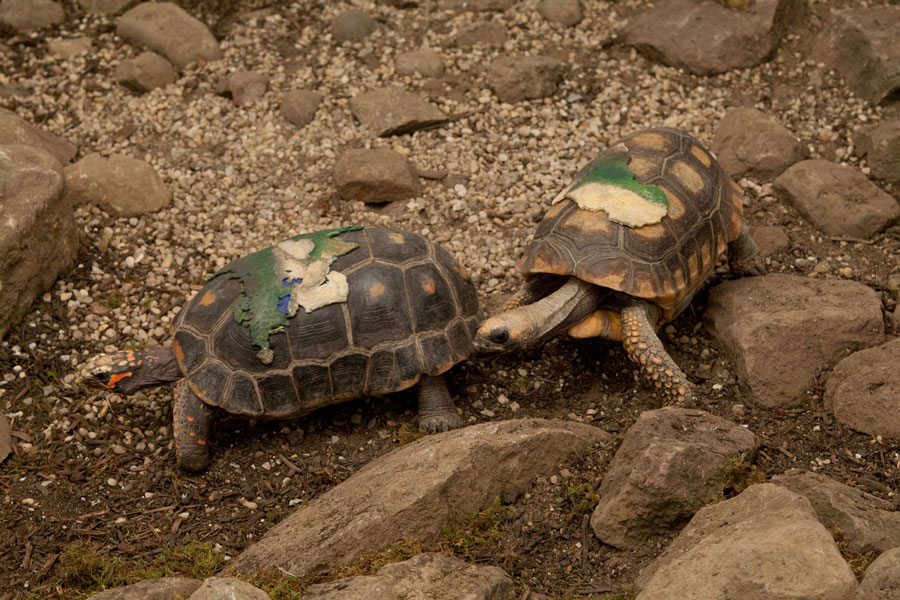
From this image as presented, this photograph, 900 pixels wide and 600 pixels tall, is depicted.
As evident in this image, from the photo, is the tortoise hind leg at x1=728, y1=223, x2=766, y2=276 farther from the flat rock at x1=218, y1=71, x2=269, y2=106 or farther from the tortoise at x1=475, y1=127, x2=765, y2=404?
the flat rock at x1=218, y1=71, x2=269, y2=106

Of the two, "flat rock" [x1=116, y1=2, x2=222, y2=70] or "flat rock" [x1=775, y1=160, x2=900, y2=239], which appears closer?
"flat rock" [x1=775, y1=160, x2=900, y2=239]

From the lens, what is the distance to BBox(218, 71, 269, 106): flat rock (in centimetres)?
683

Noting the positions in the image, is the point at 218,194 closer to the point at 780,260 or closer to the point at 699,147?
the point at 699,147

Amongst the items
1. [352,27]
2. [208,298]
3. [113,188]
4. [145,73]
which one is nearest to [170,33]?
[145,73]

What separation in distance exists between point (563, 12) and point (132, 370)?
486 centimetres

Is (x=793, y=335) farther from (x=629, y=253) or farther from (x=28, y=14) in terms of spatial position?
(x=28, y=14)

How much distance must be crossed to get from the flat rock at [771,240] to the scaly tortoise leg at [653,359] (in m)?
1.43

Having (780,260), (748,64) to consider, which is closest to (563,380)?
(780,260)

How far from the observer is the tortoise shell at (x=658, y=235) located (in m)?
4.45

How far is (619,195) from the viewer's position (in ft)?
15.2

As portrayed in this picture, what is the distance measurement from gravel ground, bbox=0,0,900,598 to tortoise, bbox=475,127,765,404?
14.3 inches

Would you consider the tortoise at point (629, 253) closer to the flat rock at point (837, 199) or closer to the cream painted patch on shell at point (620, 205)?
the cream painted patch on shell at point (620, 205)

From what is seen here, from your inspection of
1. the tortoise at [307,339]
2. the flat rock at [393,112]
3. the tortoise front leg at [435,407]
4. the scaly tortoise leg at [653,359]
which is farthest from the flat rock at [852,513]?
the flat rock at [393,112]

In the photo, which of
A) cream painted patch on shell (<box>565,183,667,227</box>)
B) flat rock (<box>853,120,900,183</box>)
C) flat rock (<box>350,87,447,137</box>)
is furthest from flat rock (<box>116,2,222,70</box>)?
flat rock (<box>853,120,900,183</box>)
